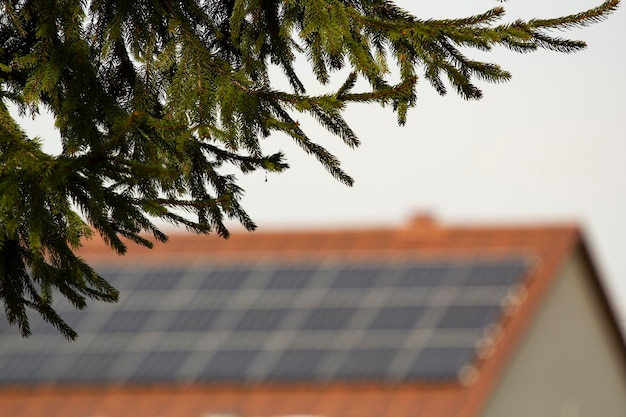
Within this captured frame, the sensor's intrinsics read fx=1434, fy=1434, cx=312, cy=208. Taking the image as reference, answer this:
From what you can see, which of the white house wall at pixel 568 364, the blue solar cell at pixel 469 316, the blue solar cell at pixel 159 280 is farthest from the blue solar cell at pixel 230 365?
the white house wall at pixel 568 364

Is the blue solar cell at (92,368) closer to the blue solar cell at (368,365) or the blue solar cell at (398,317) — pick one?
the blue solar cell at (368,365)

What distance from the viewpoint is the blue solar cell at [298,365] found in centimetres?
2080

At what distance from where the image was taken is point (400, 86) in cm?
410

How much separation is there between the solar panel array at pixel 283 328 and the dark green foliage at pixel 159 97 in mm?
15898

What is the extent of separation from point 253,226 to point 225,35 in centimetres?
80

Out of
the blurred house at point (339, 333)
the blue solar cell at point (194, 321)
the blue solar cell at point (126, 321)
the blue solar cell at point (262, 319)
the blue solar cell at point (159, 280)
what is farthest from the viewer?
the blue solar cell at point (159, 280)

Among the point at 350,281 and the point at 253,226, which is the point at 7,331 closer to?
the point at 350,281

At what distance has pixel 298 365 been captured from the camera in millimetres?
20875

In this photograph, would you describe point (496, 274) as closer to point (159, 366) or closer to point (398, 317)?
point (398, 317)

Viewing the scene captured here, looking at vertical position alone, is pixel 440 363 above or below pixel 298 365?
above

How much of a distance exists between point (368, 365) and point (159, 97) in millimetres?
16363

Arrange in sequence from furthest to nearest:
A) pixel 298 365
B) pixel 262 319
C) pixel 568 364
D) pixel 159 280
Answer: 1. pixel 568 364
2. pixel 159 280
3. pixel 262 319
4. pixel 298 365

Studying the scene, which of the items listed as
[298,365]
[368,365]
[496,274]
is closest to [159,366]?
[298,365]

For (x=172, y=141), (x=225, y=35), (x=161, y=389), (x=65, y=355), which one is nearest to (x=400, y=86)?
(x=172, y=141)
